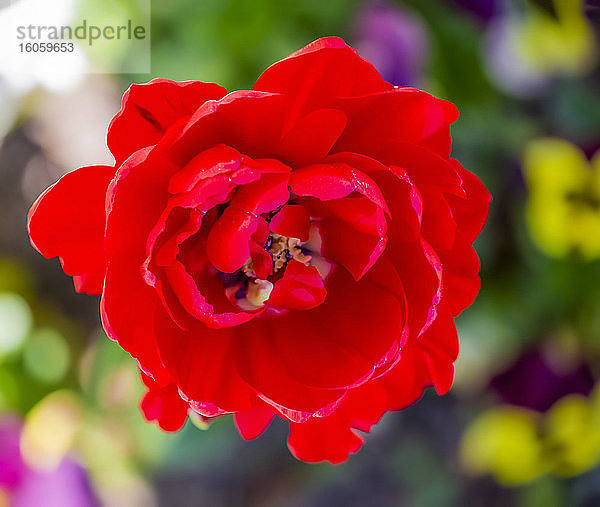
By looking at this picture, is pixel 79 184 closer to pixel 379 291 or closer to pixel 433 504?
pixel 379 291

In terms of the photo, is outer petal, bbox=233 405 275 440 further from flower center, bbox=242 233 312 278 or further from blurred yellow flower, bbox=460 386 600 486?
blurred yellow flower, bbox=460 386 600 486

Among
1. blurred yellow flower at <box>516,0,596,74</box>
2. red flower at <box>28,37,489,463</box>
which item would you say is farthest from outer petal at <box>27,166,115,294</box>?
blurred yellow flower at <box>516,0,596,74</box>

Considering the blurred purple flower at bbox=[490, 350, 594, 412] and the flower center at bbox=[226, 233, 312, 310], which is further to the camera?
the blurred purple flower at bbox=[490, 350, 594, 412]

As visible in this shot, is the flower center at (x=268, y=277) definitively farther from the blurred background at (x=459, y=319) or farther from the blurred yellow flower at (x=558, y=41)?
the blurred yellow flower at (x=558, y=41)

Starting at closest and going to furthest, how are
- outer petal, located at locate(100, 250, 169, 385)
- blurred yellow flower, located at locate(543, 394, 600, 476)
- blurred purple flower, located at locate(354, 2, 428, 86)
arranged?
outer petal, located at locate(100, 250, 169, 385), blurred purple flower, located at locate(354, 2, 428, 86), blurred yellow flower, located at locate(543, 394, 600, 476)

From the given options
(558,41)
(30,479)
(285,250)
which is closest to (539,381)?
(558,41)

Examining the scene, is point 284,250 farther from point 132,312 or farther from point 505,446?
point 505,446

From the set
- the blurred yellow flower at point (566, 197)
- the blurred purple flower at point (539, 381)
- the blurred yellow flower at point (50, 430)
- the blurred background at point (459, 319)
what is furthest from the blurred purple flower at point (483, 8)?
the blurred yellow flower at point (50, 430)
